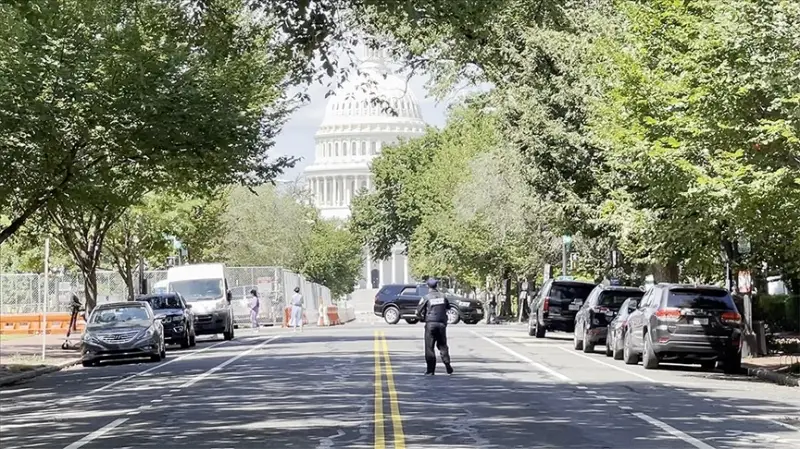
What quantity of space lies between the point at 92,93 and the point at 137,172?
534 centimetres

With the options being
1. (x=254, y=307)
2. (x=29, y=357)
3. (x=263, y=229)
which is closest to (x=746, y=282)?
(x=29, y=357)

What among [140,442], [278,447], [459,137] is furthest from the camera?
[459,137]

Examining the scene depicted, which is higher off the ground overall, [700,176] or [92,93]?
[92,93]

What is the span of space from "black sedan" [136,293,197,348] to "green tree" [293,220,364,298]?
9008cm

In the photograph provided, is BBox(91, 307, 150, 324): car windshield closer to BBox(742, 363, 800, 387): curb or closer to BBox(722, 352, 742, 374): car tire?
BBox(722, 352, 742, 374): car tire

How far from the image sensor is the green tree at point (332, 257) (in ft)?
450

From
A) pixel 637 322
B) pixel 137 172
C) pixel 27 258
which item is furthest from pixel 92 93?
pixel 27 258

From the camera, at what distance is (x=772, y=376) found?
27234 mm

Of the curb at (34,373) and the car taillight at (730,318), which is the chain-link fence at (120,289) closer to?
the curb at (34,373)

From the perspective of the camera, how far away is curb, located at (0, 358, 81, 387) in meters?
28.3

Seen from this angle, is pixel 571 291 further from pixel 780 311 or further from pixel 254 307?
pixel 254 307

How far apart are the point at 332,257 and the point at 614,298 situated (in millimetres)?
103866

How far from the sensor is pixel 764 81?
901 inches

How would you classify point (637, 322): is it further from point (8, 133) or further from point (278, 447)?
point (278, 447)
